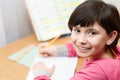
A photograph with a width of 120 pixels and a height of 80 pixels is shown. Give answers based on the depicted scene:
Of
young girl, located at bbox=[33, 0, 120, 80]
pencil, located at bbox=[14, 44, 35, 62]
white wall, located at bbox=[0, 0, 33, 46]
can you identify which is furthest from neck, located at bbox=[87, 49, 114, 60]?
white wall, located at bbox=[0, 0, 33, 46]

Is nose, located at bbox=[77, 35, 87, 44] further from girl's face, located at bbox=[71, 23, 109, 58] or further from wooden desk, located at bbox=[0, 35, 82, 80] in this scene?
wooden desk, located at bbox=[0, 35, 82, 80]

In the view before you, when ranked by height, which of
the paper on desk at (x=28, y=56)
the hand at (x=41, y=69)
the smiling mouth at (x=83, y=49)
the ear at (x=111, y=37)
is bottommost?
the paper on desk at (x=28, y=56)

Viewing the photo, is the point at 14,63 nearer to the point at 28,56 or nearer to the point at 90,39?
the point at 28,56

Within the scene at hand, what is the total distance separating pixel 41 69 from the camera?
95 cm

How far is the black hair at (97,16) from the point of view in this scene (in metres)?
0.74

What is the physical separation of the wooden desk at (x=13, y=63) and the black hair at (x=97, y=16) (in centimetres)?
36

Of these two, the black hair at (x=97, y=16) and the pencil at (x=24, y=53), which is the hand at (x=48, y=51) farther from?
the black hair at (x=97, y=16)

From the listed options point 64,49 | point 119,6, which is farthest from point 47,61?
point 119,6

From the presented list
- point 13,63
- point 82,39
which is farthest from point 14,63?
point 82,39

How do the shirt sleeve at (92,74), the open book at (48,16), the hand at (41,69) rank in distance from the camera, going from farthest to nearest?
1. the open book at (48,16)
2. the hand at (41,69)
3. the shirt sleeve at (92,74)

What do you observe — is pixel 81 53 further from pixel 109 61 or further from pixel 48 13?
pixel 48 13

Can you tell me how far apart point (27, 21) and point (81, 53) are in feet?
2.22

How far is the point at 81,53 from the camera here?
0.80 metres

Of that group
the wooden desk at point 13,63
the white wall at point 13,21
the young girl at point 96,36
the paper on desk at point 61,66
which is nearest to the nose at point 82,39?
the young girl at point 96,36
